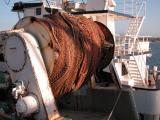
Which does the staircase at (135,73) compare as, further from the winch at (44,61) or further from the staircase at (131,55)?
the winch at (44,61)

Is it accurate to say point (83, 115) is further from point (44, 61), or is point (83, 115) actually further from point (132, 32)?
point (132, 32)

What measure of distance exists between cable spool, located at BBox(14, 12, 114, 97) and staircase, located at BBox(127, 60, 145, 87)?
300 inches

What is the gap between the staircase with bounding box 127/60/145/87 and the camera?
Result: 46.2 feet

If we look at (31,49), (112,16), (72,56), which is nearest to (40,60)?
(31,49)

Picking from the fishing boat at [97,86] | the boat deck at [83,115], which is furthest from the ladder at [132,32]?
the boat deck at [83,115]

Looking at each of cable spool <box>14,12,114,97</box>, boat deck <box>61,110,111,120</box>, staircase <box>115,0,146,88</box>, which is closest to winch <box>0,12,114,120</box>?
cable spool <box>14,12,114,97</box>

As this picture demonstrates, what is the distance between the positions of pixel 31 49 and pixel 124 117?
10.9 feet

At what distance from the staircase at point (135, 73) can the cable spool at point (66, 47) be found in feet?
25.0

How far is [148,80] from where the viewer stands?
1656cm

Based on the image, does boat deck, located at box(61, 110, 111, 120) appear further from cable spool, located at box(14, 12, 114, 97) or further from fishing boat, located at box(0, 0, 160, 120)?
cable spool, located at box(14, 12, 114, 97)

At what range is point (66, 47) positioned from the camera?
5.52m

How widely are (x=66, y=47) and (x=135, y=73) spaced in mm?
9158

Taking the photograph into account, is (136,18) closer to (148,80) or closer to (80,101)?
(148,80)

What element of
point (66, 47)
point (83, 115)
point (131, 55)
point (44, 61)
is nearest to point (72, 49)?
point (66, 47)
